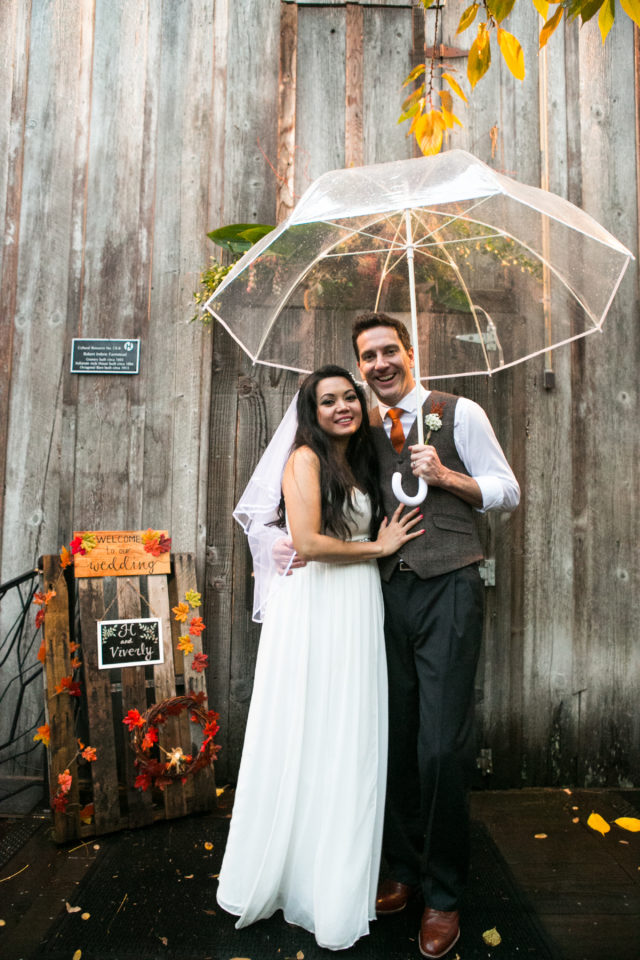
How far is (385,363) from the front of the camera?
2260 millimetres

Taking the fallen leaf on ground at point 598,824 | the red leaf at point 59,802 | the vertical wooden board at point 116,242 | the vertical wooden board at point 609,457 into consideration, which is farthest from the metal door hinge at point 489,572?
the red leaf at point 59,802

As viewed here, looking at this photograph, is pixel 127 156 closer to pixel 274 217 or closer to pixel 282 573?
pixel 274 217

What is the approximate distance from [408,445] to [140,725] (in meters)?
1.69

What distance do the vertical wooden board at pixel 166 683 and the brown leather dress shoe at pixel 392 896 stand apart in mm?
990

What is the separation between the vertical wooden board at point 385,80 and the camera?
3.30 meters

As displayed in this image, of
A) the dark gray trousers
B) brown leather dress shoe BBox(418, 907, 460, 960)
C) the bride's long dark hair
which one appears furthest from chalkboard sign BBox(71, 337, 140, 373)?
brown leather dress shoe BBox(418, 907, 460, 960)

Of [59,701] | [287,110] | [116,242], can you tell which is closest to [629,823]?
[59,701]

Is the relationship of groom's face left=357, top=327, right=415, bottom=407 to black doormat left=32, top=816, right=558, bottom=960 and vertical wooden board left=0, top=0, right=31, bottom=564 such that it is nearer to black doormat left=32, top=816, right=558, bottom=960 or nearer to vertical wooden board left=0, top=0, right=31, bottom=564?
black doormat left=32, top=816, right=558, bottom=960

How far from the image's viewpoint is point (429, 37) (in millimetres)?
3352

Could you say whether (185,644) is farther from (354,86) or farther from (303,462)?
(354,86)

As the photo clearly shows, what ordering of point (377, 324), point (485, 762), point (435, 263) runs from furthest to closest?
point (485, 762)
point (435, 263)
point (377, 324)

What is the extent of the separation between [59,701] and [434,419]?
1.97 m

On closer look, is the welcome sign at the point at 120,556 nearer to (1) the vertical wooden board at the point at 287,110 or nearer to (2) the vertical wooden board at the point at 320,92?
(1) the vertical wooden board at the point at 287,110

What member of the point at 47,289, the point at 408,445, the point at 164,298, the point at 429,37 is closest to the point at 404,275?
the point at 408,445
